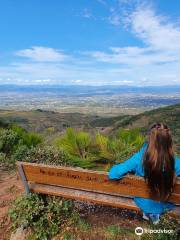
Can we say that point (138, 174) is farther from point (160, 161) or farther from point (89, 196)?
point (89, 196)

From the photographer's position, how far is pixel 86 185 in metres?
3.70

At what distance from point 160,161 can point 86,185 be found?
3.16 feet

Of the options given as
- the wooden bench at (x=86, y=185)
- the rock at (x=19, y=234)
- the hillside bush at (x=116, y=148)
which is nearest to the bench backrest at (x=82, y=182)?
the wooden bench at (x=86, y=185)

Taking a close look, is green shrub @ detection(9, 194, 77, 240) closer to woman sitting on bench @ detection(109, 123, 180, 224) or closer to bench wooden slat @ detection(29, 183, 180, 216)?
bench wooden slat @ detection(29, 183, 180, 216)

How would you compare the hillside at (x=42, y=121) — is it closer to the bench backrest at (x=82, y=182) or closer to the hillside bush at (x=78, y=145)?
the hillside bush at (x=78, y=145)

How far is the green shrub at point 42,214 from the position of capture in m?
4.02

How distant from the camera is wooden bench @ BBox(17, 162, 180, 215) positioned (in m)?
3.43

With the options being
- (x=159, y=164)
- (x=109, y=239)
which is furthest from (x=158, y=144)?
(x=109, y=239)

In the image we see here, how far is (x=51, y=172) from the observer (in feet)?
12.6

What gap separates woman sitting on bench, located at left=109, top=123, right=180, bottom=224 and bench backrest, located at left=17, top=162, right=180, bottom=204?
9 centimetres

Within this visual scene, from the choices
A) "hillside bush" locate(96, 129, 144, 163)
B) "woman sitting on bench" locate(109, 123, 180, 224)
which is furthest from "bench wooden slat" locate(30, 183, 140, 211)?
"hillside bush" locate(96, 129, 144, 163)

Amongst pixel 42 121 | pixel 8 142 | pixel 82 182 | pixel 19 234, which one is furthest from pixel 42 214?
pixel 42 121

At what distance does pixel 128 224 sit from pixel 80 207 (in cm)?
77

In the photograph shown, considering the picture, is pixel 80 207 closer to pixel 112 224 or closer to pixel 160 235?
pixel 112 224
